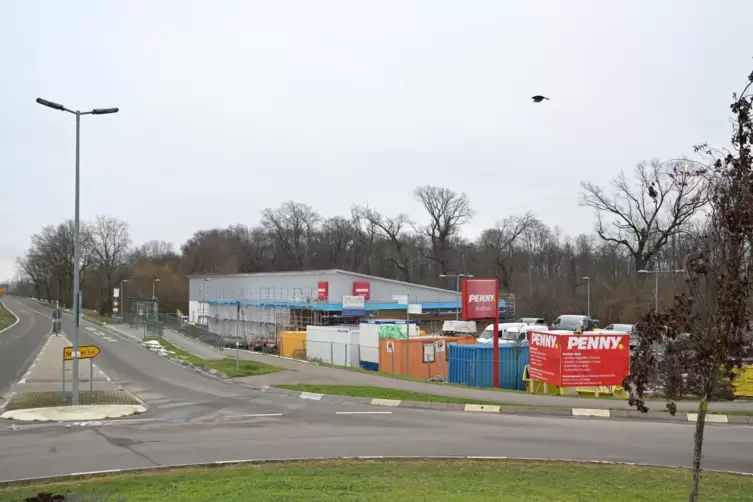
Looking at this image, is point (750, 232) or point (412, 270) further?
point (412, 270)

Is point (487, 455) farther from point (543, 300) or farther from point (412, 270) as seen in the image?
point (412, 270)

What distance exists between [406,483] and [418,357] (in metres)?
23.1

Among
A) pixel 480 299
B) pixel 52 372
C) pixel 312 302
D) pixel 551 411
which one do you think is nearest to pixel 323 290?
pixel 312 302

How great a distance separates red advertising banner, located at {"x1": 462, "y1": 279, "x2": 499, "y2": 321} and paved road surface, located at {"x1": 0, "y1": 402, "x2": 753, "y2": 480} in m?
9.24

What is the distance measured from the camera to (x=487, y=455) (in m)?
12.6

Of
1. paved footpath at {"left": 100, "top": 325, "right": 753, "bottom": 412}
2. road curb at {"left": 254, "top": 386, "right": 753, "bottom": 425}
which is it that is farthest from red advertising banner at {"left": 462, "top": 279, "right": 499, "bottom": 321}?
road curb at {"left": 254, "top": 386, "right": 753, "bottom": 425}

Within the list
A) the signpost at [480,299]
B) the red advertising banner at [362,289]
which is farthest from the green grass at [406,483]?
the red advertising banner at [362,289]

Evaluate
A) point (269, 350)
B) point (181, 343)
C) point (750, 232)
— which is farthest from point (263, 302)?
point (750, 232)

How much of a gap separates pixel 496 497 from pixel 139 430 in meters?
10.1

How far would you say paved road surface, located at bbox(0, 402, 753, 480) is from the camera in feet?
40.7

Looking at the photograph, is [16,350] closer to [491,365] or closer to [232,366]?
[232,366]

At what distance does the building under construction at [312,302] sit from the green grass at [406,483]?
144ft

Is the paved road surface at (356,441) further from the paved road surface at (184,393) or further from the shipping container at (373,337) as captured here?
the shipping container at (373,337)

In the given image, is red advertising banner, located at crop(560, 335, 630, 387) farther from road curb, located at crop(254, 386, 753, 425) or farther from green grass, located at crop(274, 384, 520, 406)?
green grass, located at crop(274, 384, 520, 406)
